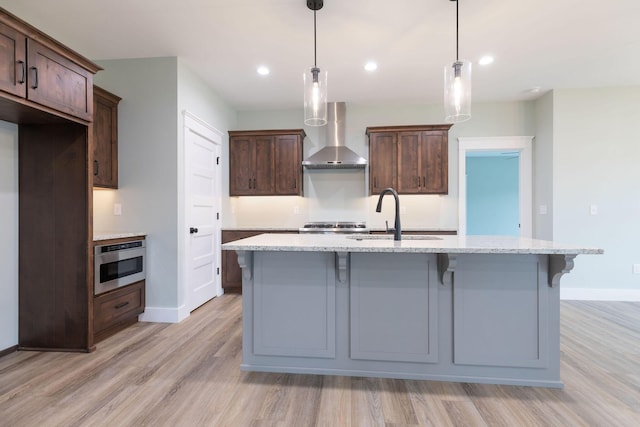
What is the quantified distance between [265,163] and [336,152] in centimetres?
104

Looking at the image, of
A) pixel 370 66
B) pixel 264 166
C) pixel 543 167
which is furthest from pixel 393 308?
pixel 543 167

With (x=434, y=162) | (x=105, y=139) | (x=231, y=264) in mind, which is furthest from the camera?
(x=434, y=162)

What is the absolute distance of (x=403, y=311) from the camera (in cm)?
204

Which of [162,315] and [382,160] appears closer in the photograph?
[162,315]

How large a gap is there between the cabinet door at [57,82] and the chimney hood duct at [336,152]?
2598 mm

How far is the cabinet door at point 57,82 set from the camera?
2047 millimetres

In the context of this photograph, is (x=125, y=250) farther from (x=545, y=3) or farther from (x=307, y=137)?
(x=545, y=3)

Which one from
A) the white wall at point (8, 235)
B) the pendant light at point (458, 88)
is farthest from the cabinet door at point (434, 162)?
the white wall at point (8, 235)

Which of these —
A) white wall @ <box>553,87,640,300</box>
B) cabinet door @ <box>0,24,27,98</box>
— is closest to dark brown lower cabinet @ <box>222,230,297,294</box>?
cabinet door @ <box>0,24,27,98</box>

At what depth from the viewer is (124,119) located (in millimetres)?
3262

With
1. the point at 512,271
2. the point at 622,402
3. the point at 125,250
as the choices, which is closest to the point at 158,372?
the point at 125,250

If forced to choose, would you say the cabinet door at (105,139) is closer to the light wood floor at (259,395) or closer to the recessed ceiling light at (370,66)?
the light wood floor at (259,395)

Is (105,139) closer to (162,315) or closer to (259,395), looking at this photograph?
(162,315)

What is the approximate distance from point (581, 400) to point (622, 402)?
0.23m
